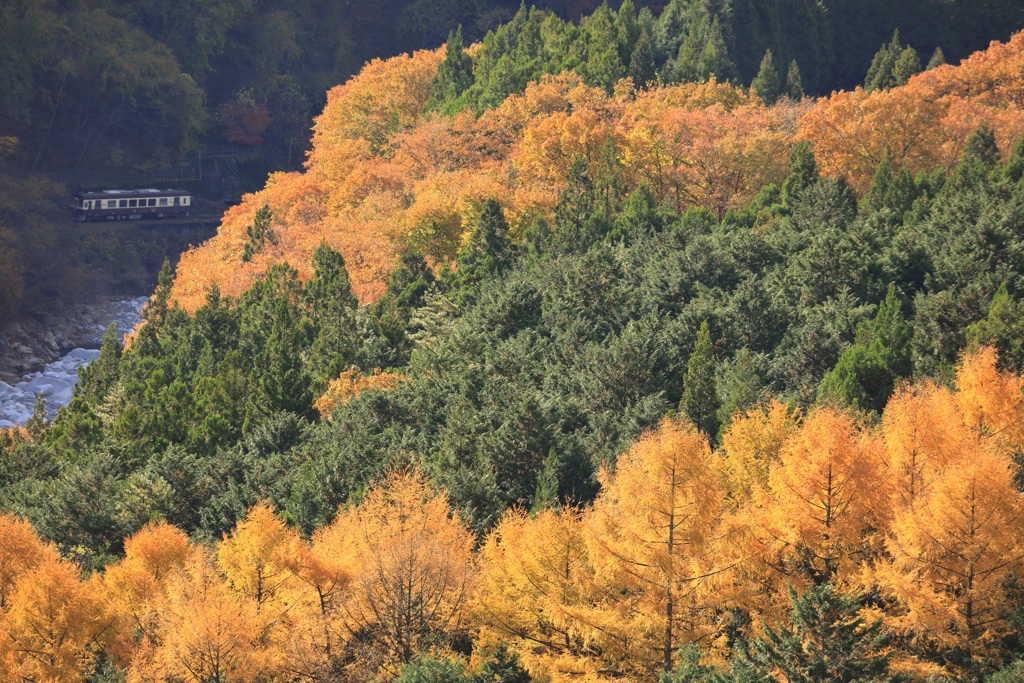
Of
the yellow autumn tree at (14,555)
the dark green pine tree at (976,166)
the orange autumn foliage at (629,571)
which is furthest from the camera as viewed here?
the dark green pine tree at (976,166)

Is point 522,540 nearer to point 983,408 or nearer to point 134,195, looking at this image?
point 983,408

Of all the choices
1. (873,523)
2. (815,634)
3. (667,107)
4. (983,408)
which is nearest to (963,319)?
(983,408)

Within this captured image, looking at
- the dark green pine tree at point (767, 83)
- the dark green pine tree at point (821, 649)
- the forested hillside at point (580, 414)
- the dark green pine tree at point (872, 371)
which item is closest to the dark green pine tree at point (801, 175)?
the forested hillside at point (580, 414)

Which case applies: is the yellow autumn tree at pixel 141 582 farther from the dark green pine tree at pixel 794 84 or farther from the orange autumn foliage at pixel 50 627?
the dark green pine tree at pixel 794 84

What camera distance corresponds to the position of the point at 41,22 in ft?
447

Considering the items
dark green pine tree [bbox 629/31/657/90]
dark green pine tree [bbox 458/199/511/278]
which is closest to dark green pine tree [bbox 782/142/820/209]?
dark green pine tree [bbox 458/199/511/278]

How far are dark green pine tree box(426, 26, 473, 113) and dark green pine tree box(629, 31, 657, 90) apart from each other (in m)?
16.3

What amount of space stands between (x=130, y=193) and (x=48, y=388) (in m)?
38.1

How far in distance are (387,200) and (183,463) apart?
39.6 meters

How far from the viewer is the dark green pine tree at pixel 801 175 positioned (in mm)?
79188

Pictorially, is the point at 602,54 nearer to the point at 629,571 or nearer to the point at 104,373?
the point at 104,373

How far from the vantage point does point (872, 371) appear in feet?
168

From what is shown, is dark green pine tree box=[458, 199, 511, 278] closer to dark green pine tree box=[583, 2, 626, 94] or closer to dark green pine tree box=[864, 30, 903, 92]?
dark green pine tree box=[583, 2, 626, 94]

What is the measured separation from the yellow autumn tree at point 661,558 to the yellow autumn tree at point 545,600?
106cm
